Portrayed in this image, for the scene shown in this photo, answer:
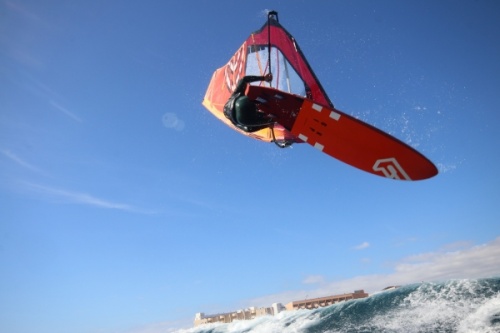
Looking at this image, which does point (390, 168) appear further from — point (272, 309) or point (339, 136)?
point (272, 309)

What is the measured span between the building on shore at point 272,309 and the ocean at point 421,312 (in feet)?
11.4

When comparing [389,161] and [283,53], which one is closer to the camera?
[389,161]

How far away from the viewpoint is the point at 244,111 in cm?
526

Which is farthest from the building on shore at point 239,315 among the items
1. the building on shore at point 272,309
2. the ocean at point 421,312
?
the ocean at point 421,312

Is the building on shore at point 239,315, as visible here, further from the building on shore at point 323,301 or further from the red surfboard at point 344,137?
the red surfboard at point 344,137

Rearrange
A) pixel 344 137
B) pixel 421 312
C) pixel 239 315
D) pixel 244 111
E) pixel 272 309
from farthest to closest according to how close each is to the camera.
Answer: pixel 239 315 → pixel 272 309 → pixel 421 312 → pixel 244 111 → pixel 344 137

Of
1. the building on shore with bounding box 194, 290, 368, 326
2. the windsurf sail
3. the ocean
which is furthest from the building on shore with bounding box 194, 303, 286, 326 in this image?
the windsurf sail

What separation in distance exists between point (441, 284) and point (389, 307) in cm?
325

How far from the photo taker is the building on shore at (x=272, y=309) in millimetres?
24922

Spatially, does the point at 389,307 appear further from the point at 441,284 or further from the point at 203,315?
the point at 203,315

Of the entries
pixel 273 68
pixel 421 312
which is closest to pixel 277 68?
pixel 273 68

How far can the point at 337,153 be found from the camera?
5480mm

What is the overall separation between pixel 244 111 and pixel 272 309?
94.3 ft

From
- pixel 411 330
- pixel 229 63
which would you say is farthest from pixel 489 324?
pixel 229 63
